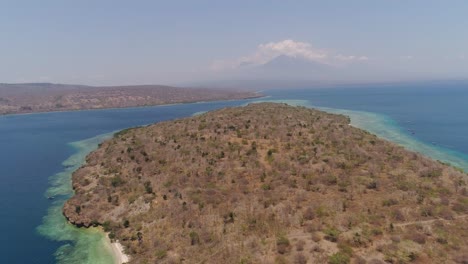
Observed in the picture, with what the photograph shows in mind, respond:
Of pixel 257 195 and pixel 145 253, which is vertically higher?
pixel 257 195

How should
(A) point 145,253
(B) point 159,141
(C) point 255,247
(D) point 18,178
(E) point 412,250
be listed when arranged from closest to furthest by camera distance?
(E) point 412,250
(C) point 255,247
(A) point 145,253
(D) point 18,178
(B) point 159,141

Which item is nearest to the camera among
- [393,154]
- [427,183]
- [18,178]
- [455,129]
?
[427,183]

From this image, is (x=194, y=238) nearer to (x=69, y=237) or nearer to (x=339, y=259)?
(x=339, y=259)

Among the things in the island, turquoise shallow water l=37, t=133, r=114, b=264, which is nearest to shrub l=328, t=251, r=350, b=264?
the island

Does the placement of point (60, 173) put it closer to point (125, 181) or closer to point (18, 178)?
point (18, 178)

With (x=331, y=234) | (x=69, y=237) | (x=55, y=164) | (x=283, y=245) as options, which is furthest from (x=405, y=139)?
(x=55, y=164)

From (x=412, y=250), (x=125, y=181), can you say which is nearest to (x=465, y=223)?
(x=412, y=250)

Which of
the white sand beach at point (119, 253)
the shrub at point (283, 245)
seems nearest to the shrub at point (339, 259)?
the shrub at point (283, 245)

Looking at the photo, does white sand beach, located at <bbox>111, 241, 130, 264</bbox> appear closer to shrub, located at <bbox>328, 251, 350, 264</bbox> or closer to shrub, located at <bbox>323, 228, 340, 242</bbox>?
shrub, located at <bbox>328, 251, 350, 264</bbox>
